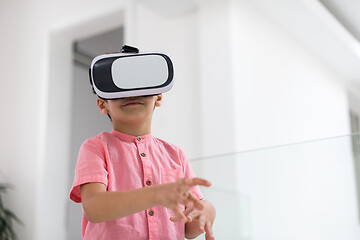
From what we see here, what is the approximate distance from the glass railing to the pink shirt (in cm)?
36

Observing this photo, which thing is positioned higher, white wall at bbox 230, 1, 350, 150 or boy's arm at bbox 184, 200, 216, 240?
white wall at bbox 230, 1, 350, 150

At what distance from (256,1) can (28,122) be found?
1.76 metres

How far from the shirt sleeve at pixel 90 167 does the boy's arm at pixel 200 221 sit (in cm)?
12

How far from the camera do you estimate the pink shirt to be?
2.04 ft

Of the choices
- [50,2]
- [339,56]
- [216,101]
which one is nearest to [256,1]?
[216,101]

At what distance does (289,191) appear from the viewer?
1072mm

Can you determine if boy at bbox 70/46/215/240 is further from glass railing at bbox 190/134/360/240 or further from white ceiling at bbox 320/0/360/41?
white ceiling at bbox 320/0/360/41

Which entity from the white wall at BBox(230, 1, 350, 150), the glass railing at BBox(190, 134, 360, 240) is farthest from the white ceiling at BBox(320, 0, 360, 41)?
the glass railing at BBox(190, 134, 360, 240)

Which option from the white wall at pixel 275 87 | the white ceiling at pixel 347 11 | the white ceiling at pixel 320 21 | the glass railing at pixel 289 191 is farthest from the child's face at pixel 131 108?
the white ceiling at pixel 347 11

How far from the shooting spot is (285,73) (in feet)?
10.6

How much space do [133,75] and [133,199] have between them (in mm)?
159

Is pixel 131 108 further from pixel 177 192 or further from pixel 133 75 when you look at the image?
pixel 177 192

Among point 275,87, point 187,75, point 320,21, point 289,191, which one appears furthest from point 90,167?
point 320,21

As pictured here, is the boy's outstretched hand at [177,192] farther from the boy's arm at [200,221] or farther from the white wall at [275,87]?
the white wall at [275,87]
